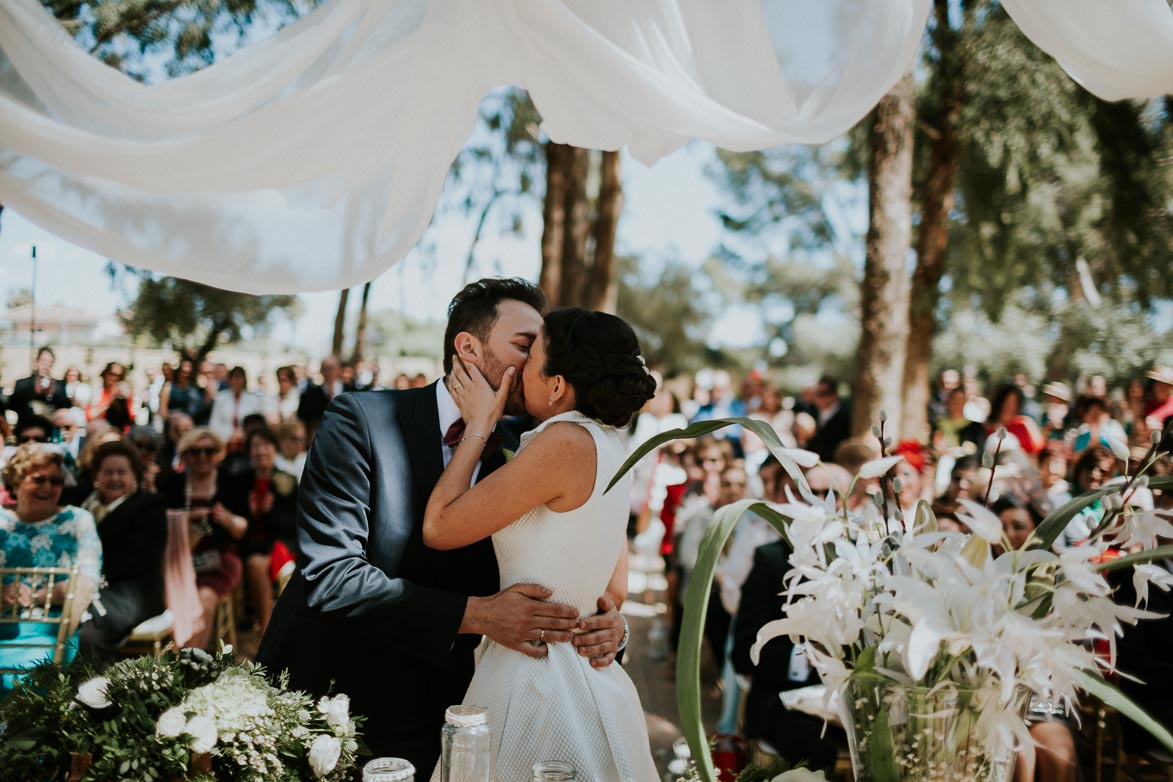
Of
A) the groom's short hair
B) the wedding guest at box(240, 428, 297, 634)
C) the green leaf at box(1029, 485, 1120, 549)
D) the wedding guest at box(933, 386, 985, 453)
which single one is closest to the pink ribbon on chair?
the wedding guest at box(240, 428, 297, 634)

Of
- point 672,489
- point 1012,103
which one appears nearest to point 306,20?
point 672,489

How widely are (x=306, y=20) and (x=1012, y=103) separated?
9677mm

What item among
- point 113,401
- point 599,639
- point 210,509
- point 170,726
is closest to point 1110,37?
point 599,639

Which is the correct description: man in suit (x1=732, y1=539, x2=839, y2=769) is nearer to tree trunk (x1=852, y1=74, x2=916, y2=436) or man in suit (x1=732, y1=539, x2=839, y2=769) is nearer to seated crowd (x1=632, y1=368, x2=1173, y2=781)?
seated crowd (x1=632, y1=368, x2=1173, y2=781)

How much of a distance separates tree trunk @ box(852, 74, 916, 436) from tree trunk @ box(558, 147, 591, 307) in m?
4.04

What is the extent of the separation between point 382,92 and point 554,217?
30.8 feet

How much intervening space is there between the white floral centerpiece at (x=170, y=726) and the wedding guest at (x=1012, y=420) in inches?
311

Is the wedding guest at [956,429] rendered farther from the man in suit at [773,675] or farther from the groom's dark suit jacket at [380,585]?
the groom's dark suit jacket at [380,585]

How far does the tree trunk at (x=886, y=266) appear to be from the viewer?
7.45 metres

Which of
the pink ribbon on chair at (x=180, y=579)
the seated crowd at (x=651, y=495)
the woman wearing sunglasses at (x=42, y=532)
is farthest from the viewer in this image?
the pink ribbon on chair at (x=180, y=579)

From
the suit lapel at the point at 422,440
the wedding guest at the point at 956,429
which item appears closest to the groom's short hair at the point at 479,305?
the suit lapel at the point at 422,440

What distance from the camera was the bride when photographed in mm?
Result: 2156

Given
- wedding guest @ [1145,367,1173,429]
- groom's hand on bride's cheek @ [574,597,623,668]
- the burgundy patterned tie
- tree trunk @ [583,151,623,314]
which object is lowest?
groom's hand on bride's cheek @ [574,597,623,668]

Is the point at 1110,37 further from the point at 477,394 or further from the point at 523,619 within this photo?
the point at 523,619
